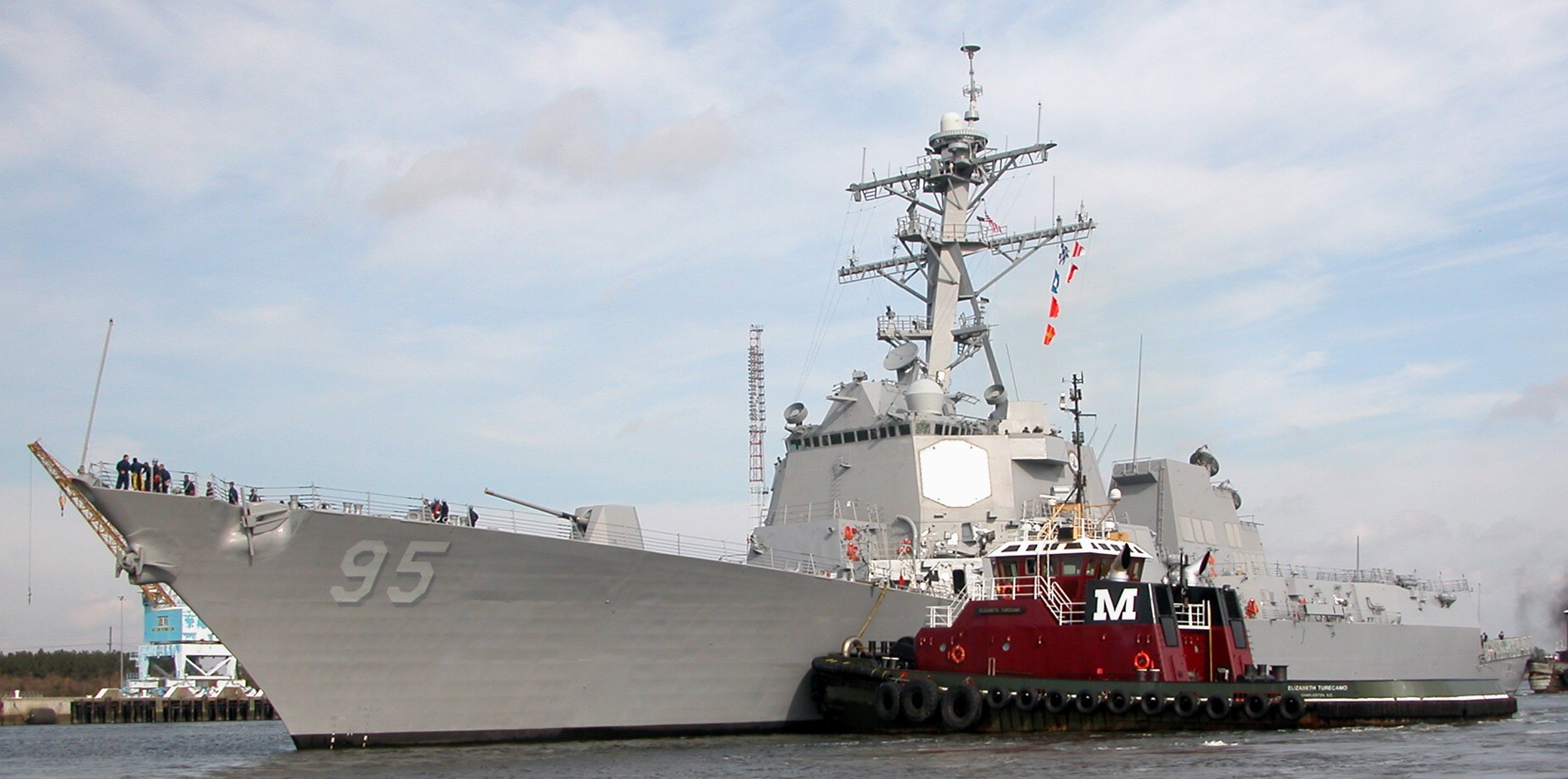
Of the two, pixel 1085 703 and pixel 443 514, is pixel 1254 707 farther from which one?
pixel 443 514

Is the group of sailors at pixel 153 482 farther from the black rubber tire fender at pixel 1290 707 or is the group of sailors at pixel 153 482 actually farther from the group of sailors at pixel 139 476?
the black rubber tire fender at pixel 1290 707

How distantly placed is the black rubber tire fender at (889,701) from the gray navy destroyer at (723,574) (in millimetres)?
1497

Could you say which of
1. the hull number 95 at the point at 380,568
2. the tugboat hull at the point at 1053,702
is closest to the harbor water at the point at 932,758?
the tugboat hull at the point at 1053,702

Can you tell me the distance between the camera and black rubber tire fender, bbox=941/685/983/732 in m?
19.6

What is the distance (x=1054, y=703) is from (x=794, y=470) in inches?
331

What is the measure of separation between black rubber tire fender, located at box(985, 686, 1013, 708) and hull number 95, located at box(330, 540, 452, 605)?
7.45 metres

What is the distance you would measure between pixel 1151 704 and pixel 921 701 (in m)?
3.07

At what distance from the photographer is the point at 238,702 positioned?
43.3m

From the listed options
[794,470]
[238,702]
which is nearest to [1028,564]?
[794,470]

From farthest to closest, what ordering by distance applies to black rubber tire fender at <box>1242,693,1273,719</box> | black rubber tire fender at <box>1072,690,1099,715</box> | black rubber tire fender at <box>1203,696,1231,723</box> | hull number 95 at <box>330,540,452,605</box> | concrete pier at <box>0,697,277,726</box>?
concrete pier at <box>0,697,277,726</box>
black rubber tire fender at <box>1242,693,1273,719</box>
black rubber tire fender at <box>1203,696,1231,723</box>
black rubber tire fender at <box>1072,690,1099,715</box>
hull number 95 at <box>330,540,452,605</box>

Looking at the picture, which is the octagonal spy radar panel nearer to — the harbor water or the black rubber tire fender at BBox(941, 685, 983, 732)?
the black rubber tire fender at BBox(941, 685, 983, 732)

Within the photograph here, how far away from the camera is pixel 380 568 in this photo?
690 inches

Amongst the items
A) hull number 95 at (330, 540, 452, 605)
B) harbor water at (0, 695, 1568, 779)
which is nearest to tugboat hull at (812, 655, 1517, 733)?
harbor water at (0, 695, 1568, 779)

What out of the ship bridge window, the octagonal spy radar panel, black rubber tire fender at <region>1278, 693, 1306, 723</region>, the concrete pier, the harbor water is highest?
the octagonal spy radar panel
